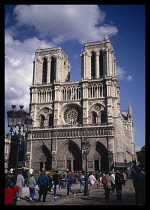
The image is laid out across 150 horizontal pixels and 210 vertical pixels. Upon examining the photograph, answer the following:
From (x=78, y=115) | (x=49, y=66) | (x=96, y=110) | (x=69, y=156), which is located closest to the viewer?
(x=69, y=156)

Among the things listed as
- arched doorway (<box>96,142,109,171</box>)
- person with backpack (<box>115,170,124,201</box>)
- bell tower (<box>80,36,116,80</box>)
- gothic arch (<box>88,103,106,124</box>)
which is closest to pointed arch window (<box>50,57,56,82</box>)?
bell tower (<box>80,36,116,80</box>)

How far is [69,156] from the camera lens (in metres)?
43.0

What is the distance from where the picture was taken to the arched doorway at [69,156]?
138ft

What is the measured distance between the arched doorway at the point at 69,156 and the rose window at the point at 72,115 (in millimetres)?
4294

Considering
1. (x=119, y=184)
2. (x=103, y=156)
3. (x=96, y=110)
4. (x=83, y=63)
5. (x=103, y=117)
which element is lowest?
(x=103, y=156)

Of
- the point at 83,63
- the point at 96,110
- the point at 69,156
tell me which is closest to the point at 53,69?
the point at 83,63

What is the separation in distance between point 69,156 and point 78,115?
7.61 meters

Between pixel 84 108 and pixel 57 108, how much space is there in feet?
17.0

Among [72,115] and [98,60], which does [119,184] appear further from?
[98,60]

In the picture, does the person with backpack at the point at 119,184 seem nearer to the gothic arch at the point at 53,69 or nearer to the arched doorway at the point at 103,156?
the arched doorway at the point at 103,156

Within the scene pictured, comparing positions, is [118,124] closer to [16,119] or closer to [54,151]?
[54,151]

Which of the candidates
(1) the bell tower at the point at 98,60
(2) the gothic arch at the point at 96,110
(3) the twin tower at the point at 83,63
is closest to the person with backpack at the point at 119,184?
(2) the gothic arch at the point at 96,110

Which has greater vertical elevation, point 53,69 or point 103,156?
point 53,69
